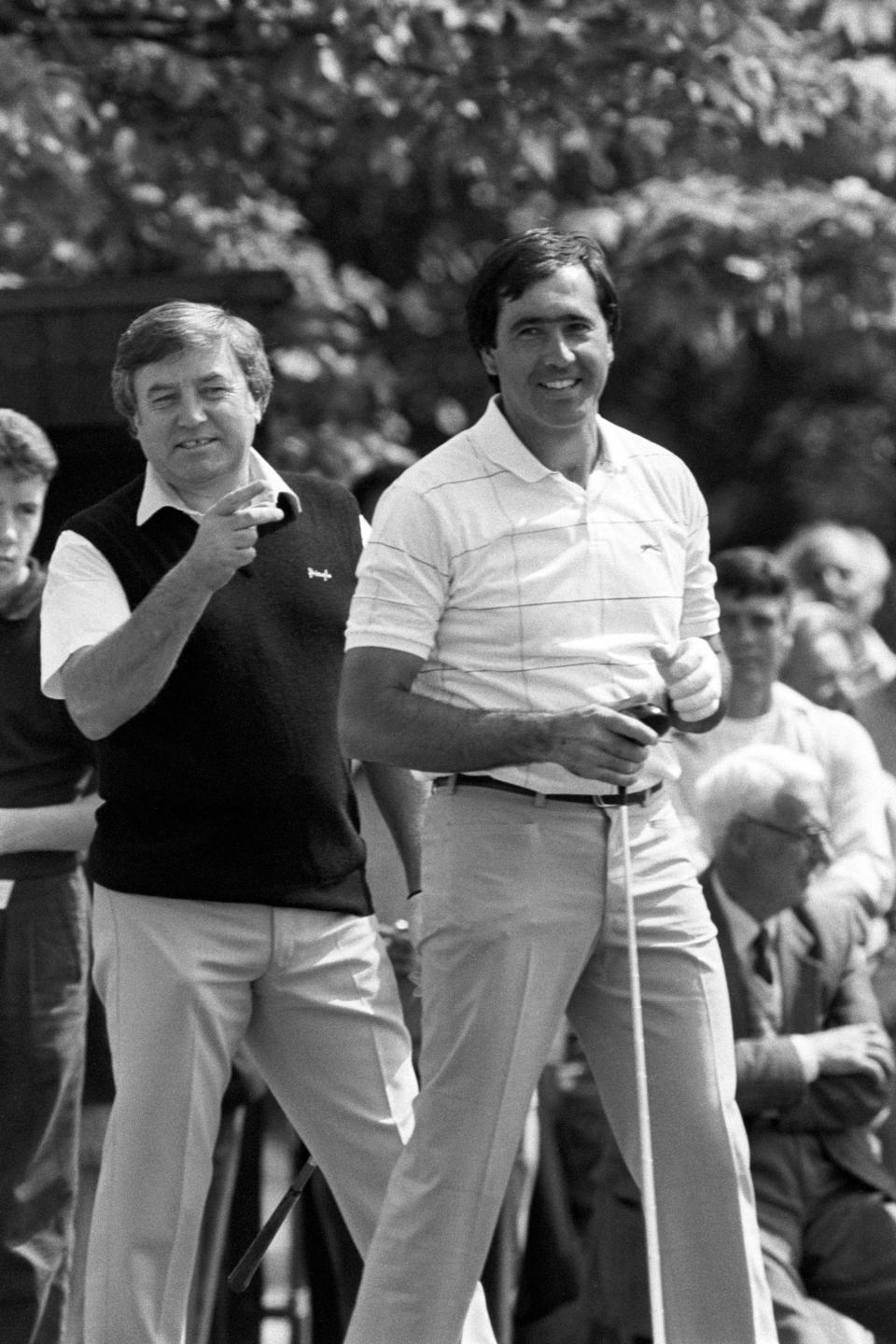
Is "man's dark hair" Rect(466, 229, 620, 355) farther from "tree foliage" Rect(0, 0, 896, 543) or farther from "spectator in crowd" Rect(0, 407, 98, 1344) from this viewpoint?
"tree foliage" Rect(0, 0, 896, 543)

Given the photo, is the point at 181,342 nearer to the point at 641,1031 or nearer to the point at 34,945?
the point at 34,945

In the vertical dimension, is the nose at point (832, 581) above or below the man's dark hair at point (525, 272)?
below

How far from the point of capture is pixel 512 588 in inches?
147

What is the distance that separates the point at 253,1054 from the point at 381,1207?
360 millimetres

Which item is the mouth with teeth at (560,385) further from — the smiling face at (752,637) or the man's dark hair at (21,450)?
the smiling face at (752,637)

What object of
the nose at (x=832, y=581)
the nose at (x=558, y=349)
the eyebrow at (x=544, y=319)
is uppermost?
the eyebrow at (x=544, y=319)

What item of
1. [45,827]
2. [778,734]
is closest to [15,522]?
[45,827]

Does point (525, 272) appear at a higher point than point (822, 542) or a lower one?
higher

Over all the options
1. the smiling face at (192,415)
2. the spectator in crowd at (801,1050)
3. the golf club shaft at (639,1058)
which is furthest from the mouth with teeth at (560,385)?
the spectator in crowd at (801,1050)

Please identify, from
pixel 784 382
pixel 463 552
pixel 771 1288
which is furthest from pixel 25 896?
pixel 784 382

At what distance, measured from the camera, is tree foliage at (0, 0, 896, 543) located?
7.39 m

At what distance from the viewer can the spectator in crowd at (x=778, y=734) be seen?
599 centimetres

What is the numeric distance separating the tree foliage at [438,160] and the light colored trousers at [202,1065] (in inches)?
141

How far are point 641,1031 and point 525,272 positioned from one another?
118cm
